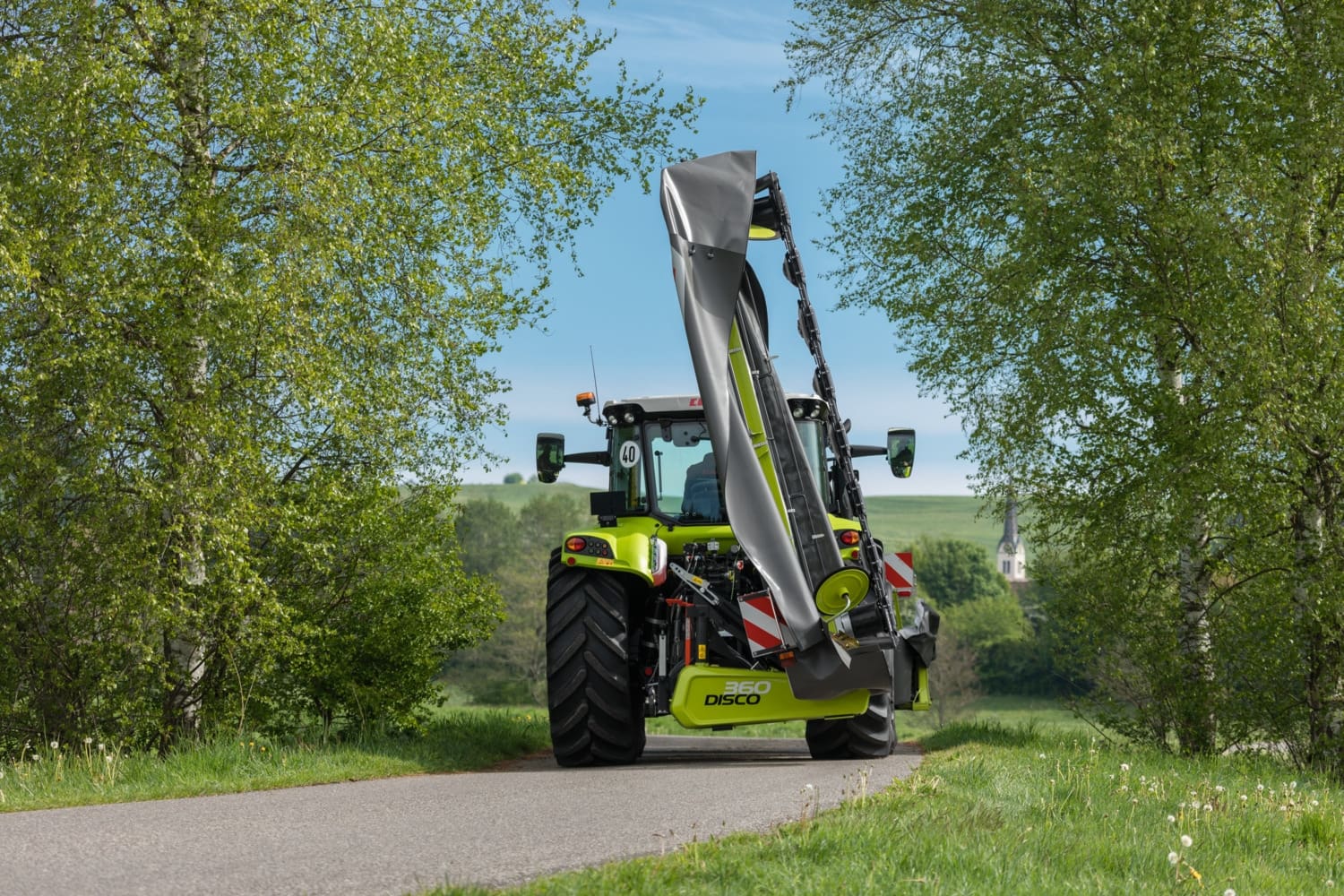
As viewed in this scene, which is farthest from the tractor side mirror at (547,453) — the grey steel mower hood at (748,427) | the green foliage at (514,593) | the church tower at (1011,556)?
the church tower at (1011,556)

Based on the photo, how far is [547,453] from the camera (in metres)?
11.3

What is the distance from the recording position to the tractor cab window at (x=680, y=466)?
36.2ft

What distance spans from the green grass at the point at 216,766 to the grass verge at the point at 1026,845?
415 cm

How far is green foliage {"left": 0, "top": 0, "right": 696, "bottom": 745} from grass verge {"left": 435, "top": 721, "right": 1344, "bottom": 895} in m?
6.29

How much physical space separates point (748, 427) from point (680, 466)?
1431 millimetres

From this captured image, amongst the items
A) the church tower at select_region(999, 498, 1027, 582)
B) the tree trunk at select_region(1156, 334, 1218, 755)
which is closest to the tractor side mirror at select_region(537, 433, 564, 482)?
the tree trunk at select_region(1156, 334, 1218, 755)

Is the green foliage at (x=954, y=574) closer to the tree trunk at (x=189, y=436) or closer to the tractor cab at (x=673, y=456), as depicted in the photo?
the tractor cab at (x=673, y=456)

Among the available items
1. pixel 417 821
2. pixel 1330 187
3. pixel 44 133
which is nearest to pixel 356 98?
pixel 44 133

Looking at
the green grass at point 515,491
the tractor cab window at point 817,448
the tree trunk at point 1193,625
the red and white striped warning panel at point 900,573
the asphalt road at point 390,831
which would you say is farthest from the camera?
the green grass at point 515,491

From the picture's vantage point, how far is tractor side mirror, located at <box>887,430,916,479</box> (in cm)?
1120

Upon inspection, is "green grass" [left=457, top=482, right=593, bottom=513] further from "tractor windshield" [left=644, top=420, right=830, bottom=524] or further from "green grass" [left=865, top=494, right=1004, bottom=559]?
"tractor windshield" [left=644, top=420, right=830, bottom=524]

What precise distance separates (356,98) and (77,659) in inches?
236

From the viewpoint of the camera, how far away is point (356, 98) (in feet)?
42.1

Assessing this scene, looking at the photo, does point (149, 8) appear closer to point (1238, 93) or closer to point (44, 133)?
point (44, 133)
